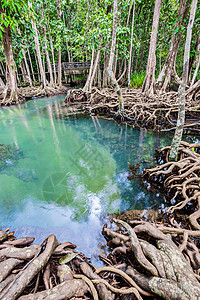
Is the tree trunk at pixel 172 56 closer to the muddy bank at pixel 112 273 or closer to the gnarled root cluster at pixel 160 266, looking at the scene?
the gnarled root cluster at pixel 160 266

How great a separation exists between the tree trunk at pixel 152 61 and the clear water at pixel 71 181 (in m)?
2.86

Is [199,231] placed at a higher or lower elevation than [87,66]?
lower

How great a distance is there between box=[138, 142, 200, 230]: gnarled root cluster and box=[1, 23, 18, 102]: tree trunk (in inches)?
471

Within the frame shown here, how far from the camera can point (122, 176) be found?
388cm

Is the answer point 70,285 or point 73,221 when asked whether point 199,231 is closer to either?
point 70,285

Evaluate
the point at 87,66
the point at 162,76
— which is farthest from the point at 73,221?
the point at 87,66

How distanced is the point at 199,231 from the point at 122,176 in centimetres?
220

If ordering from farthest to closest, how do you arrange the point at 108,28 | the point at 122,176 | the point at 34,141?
the point at 108,28, the point at 34,141, the point at 122,176

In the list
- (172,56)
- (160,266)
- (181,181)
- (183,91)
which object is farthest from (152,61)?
(160,266)

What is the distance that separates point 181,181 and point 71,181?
238 cm

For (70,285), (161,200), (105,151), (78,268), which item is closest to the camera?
(70,285)

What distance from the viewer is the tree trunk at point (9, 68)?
33.0ft

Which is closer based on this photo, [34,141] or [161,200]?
[161,200]

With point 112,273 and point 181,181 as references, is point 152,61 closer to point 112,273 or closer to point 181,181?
point 181,181
